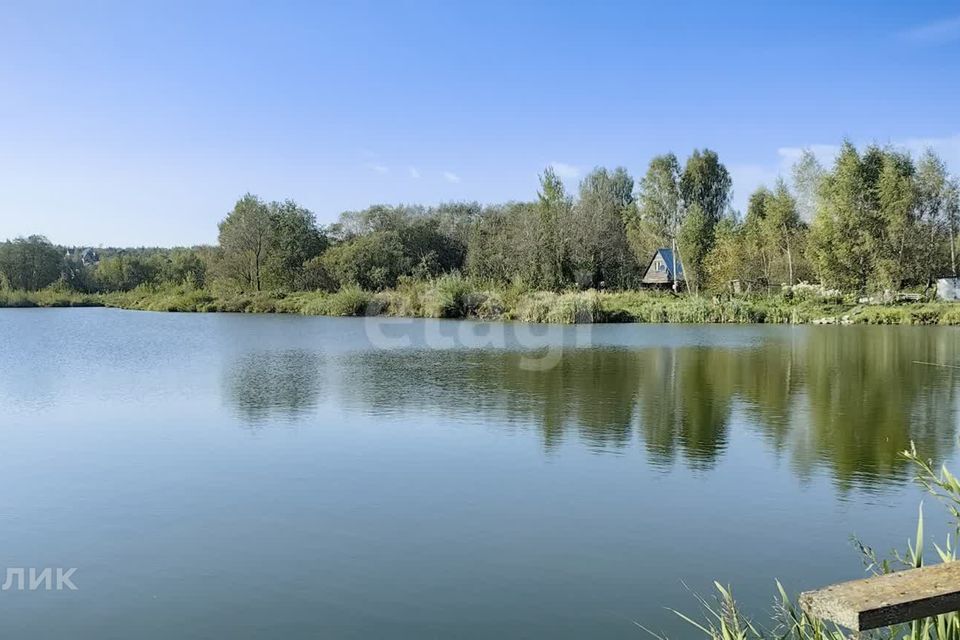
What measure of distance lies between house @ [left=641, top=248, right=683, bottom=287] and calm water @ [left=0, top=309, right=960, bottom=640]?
30547mm

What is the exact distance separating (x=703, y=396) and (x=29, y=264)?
173ft

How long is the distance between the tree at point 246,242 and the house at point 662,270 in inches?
846

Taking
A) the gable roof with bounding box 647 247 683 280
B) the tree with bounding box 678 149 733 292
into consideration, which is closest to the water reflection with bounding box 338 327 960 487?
the gable roof with bounding box 647 247 683 280

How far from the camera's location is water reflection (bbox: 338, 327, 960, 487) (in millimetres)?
8414

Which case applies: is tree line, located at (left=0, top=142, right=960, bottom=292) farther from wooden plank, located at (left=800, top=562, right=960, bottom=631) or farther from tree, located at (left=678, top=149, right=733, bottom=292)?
wooden plank, located at (left=800, top=562, right=960, bottom=631)

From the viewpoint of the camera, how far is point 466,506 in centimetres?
625

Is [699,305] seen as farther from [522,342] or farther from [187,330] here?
[187,330]

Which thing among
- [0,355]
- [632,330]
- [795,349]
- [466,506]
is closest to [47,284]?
[0,355]

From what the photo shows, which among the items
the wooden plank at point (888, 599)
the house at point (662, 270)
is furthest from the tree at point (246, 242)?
the wooden plank at point (888, 599)

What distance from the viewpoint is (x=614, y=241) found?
46500 millimetres

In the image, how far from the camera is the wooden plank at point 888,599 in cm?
174

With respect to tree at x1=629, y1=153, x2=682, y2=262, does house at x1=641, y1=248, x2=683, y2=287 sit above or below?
below

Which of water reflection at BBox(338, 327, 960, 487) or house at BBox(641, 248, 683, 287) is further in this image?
house at BBox(641, 248, 683, 287)

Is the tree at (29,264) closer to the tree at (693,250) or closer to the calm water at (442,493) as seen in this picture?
the tree at (693,250)
